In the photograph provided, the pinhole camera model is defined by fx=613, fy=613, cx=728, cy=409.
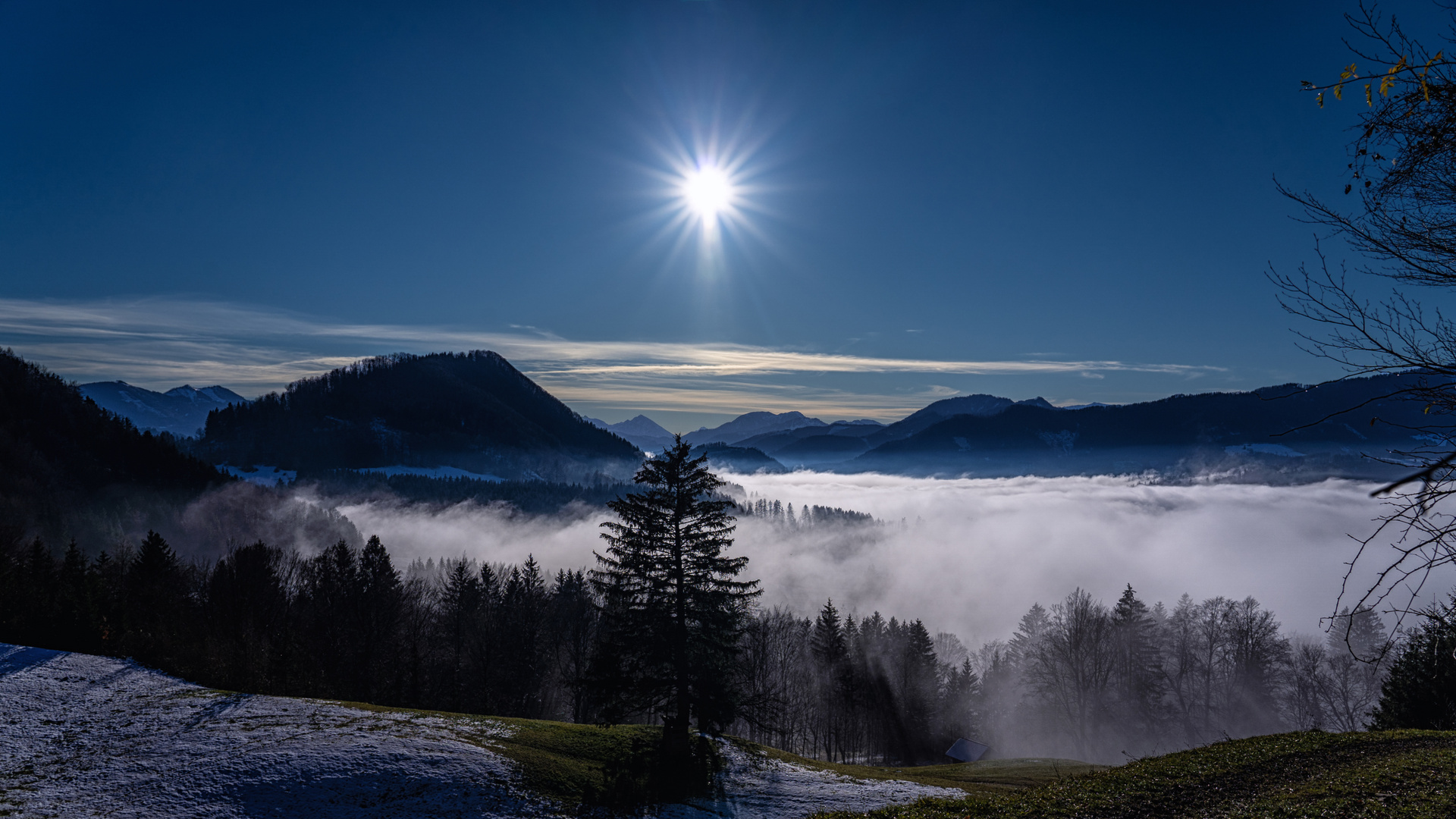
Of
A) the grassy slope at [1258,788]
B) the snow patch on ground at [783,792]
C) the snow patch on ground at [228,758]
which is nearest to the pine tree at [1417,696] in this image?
the grassy slope at [1258,788]

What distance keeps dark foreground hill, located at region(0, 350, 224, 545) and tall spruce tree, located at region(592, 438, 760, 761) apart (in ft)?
380

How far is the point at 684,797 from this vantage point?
2539 cm

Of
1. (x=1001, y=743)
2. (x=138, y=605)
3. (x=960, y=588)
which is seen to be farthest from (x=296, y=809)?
(x=960, y=588)

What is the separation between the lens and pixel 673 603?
29.2 meters

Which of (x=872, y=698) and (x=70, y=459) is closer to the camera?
(x=872, y=698)

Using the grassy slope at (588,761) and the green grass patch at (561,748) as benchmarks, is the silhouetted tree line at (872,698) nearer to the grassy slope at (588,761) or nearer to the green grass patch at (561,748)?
the grassy slope at (588,761)

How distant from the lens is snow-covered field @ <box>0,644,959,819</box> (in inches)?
776

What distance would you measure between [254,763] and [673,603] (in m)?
16.2

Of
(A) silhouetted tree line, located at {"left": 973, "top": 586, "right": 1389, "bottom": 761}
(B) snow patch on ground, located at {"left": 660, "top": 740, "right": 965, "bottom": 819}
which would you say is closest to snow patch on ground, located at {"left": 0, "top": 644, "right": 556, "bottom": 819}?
(B) snow patch on ground, located at {"left": 660, "top": 740, "right": 965, "bottom": 819}

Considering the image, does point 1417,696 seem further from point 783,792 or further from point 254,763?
point 254,763

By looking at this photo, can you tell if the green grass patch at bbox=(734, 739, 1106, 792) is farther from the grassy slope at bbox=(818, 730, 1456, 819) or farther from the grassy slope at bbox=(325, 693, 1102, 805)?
the grassy slope at bbox=(818, 730, 1456, 819)

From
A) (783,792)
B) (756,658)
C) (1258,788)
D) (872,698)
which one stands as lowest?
(872,698)

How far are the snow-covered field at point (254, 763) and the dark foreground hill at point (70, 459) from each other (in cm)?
10017

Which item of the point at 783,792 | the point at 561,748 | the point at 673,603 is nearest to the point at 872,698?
the point at 783,792
